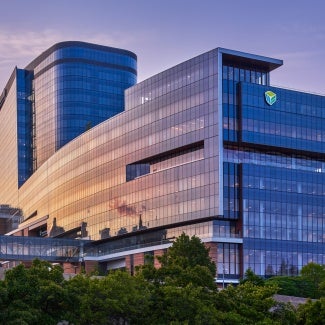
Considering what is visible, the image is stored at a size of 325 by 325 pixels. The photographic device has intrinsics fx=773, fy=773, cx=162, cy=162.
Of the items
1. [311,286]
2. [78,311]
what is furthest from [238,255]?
[78,311]

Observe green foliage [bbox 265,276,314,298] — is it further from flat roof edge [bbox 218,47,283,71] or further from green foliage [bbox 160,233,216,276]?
flat roof edge [bbox 218,47,283,71]

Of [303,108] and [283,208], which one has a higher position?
[303,108]

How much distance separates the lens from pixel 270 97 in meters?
126

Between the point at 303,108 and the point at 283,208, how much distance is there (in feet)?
57.5

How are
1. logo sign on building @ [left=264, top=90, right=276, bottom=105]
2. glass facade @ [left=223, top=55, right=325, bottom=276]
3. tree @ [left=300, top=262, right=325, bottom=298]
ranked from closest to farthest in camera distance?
tree @ [left=300, top=262, right=325, bottom=298] < glass facade @ [left=223, top=55, right=325, bottom=276] < logo sign on building @ [left=264, top=90, right=276, bottom=105]

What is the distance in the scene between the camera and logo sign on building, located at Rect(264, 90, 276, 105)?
126 metres

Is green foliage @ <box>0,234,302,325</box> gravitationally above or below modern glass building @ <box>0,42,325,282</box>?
below

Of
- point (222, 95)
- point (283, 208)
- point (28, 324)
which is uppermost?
point (222, 95)

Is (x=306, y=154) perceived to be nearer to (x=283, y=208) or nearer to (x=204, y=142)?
(x=283, y=208)

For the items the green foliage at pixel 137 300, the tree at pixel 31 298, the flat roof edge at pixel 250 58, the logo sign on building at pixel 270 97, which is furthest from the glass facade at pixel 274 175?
the tree at pixel 31 298

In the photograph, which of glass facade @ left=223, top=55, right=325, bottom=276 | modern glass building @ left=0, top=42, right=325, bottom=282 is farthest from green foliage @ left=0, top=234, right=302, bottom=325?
glass facade @ left=223, top=55, right=325, bottom=276

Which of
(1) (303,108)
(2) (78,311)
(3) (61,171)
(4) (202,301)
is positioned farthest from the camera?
(3) (61,171)

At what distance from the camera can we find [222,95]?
123000mm

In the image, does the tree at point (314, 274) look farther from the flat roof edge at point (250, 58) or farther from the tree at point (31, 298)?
the tree at point (31, 298)
